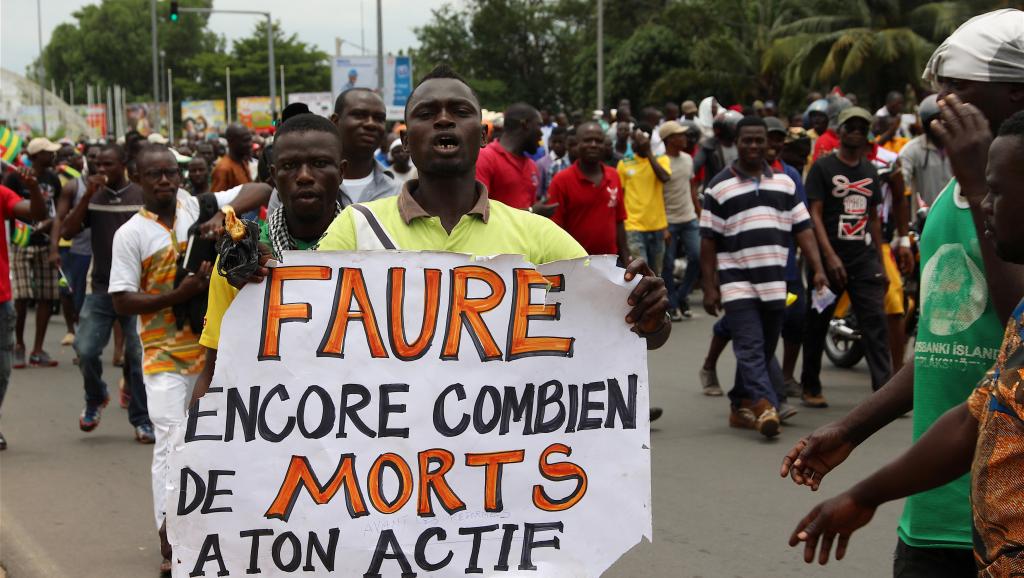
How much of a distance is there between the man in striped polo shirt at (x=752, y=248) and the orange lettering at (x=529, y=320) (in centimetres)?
467

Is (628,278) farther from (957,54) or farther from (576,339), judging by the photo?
(957,54)

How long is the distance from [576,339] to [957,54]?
1132mm

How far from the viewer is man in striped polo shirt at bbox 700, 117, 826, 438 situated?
779 centimetres

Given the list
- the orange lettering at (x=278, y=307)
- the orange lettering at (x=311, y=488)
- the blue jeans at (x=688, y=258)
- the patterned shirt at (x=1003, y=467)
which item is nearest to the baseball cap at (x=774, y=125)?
the blue jeans at (x=688, y=258)

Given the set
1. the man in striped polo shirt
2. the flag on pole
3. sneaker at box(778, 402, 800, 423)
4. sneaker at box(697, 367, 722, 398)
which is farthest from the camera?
the flag on pole

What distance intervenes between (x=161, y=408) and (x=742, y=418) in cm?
395

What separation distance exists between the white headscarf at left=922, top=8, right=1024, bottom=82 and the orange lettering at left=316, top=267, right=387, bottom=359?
59.0 inches

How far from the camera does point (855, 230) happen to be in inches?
330

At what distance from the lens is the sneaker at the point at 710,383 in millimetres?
9227

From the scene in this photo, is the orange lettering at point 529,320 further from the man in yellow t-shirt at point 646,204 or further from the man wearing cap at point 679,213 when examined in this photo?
the man wearing cap at point 679,213

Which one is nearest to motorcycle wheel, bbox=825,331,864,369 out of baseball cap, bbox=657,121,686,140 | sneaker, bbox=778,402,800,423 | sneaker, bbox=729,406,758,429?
sneaker, bbox=778,402,800,423

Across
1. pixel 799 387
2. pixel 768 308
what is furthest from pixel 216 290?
pixel 799 387

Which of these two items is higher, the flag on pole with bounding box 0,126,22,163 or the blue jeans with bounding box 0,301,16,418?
the flag on pole with bounding box 0,126,22,163

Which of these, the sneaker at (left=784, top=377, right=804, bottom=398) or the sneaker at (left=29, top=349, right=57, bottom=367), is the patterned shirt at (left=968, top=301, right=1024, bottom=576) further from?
the sneaker at (left=29, top=349, right=57, bottom=367)
